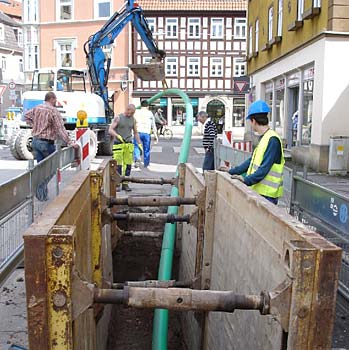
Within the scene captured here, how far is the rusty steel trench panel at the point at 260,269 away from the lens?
6.61 feet

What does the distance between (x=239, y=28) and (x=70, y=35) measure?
15.2 m

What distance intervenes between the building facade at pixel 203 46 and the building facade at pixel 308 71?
68.9ft

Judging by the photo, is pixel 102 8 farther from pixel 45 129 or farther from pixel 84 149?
pixel 45 129

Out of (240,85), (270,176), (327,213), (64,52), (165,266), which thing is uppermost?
(64,52)

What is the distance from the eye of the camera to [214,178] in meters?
4.23

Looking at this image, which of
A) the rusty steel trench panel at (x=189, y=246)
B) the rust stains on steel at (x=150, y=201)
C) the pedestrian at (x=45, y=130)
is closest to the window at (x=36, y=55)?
the pedestrian at (x=45, y=130)

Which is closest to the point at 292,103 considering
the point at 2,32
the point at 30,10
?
the point at 30,10

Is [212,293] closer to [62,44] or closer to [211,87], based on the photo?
[62,44]

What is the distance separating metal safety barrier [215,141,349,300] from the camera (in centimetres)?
377

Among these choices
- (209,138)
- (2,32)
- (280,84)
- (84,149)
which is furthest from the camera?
(2,32)

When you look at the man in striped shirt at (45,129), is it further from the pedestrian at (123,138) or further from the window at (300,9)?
the window at (300,9)

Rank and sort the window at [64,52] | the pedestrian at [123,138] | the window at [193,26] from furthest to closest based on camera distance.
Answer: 1. the window at [193,26]
2. the window at [64,52]
3. the pedestrian at [123,138]

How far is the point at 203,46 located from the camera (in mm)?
44438

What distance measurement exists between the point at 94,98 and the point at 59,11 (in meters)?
24.3
